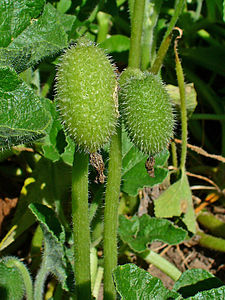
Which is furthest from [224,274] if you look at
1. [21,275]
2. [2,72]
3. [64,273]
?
[2,72]

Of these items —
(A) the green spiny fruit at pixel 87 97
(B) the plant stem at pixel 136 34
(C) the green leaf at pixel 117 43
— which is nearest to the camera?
(A) the green spiny fruit at pixel 87 97

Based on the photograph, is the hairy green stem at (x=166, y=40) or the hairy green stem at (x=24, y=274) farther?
the hairy green stem at (x=166, y=40)

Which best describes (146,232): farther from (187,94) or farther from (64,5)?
(64,5)

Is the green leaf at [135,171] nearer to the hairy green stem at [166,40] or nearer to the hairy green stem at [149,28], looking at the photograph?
the hairy green stem at [166,40]

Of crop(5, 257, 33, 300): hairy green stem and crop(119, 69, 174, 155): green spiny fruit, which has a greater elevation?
crop(119, 69, 174, 155): green spiny fruit

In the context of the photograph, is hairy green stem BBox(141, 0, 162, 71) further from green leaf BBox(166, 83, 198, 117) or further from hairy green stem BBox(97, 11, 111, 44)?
hairy green stem BBox(97, 11, 111, 44)

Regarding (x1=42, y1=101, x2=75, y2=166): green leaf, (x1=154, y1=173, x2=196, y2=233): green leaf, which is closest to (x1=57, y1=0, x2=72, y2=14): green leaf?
(x1=42, y1=101, x2=75, y2=166): green leaf

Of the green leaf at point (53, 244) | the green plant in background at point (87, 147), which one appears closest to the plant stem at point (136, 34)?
the green plant in background at point (87, 147)

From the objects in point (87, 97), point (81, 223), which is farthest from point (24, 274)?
point (87, 97)
